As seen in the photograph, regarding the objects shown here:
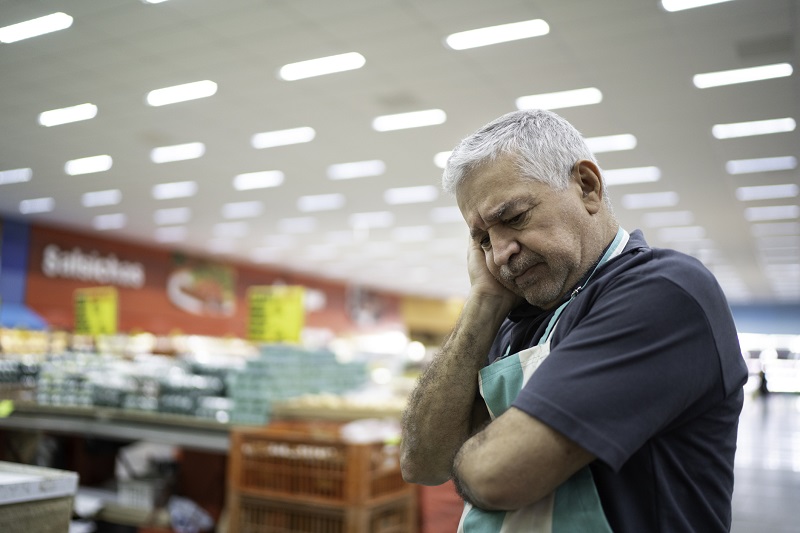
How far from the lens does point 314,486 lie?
3445mm

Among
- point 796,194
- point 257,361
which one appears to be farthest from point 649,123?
point 257,361

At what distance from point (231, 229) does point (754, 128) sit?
11.7 metres

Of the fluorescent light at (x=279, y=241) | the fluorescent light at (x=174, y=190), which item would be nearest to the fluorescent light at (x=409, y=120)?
the fluorescent light at (x=174, y=190)

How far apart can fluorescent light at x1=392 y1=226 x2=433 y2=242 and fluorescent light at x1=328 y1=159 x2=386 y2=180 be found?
4.73m

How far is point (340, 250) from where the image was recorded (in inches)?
777

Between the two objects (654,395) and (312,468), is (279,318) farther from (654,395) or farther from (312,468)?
(654,395)

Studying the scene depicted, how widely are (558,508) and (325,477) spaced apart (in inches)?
100

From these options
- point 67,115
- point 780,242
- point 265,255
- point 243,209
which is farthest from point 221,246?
point 780,242

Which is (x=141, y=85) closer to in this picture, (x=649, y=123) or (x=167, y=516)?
(x=167, y=516)

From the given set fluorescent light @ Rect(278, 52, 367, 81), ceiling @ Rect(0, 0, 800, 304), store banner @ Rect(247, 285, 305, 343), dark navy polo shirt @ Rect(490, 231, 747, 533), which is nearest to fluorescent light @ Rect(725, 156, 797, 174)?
ceiling @ Rect(0, 0, 800, 304)

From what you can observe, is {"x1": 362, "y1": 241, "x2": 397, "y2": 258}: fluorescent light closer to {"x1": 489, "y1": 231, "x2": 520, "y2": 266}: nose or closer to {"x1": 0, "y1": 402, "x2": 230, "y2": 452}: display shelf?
{"x1": 0, "y1": 402, "x2": 230, "y2": 452}: display shelf

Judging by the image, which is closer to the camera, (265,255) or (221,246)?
(221,246)

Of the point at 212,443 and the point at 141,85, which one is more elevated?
the point at 141,85

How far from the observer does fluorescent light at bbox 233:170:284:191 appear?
38.5 feet
